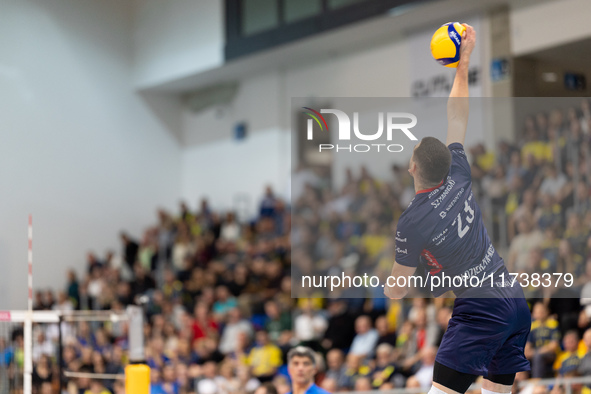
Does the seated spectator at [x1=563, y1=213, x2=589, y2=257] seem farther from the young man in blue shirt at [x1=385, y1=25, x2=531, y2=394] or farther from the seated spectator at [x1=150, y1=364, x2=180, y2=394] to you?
the seated spectator at [x1=150, y1=364, x2=180, y2=394]

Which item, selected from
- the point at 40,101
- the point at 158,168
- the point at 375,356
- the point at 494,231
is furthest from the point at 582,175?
the point at 158,168

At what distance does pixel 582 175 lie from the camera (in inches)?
332

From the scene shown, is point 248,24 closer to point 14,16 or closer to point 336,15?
point 336,15

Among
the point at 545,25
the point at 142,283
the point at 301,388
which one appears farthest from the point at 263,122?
the point at 301,388

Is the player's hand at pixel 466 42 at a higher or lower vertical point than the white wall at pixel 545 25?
lower

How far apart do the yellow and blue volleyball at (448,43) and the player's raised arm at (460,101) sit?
0.06 meters

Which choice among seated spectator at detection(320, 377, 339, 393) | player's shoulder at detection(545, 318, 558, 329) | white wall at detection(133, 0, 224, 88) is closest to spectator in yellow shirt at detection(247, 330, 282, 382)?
seated spectator at detection(320, 377, 339, 393)

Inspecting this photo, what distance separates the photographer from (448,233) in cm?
483

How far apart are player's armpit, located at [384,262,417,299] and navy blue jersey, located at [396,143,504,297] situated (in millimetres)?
53

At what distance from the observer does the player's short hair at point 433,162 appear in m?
4.93

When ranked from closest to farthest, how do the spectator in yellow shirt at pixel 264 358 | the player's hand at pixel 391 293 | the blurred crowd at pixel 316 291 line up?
the player's hand at pixel 391 293 → the blurred crowd at pixel 316 291 → the spectator in yellow shirt at pixel 264 358

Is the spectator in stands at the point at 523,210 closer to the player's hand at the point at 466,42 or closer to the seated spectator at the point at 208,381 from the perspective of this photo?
the player's hand at the point at 466,42

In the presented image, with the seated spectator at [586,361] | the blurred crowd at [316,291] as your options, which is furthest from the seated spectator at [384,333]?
the seated spectator at [586,361]

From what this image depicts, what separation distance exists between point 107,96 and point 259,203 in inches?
210
